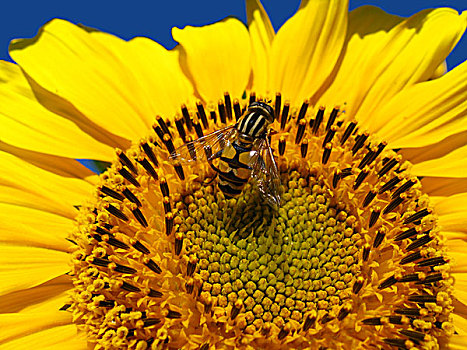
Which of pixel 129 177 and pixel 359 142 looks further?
pixel 359 142

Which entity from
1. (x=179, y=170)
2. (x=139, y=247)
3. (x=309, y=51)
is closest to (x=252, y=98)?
(x=309, y=51)

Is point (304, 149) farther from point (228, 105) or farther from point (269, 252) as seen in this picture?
point (269, 252)

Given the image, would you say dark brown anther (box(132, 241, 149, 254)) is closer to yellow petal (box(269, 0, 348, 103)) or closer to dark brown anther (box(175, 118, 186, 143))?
dark brown anther (box(175, 118, 186, 143))

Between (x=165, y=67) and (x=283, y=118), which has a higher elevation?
(x=165, y=67)

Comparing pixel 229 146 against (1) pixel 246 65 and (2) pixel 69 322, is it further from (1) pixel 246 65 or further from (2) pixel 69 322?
(2) pixel 69 322

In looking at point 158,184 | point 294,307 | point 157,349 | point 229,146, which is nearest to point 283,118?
point 229,146
